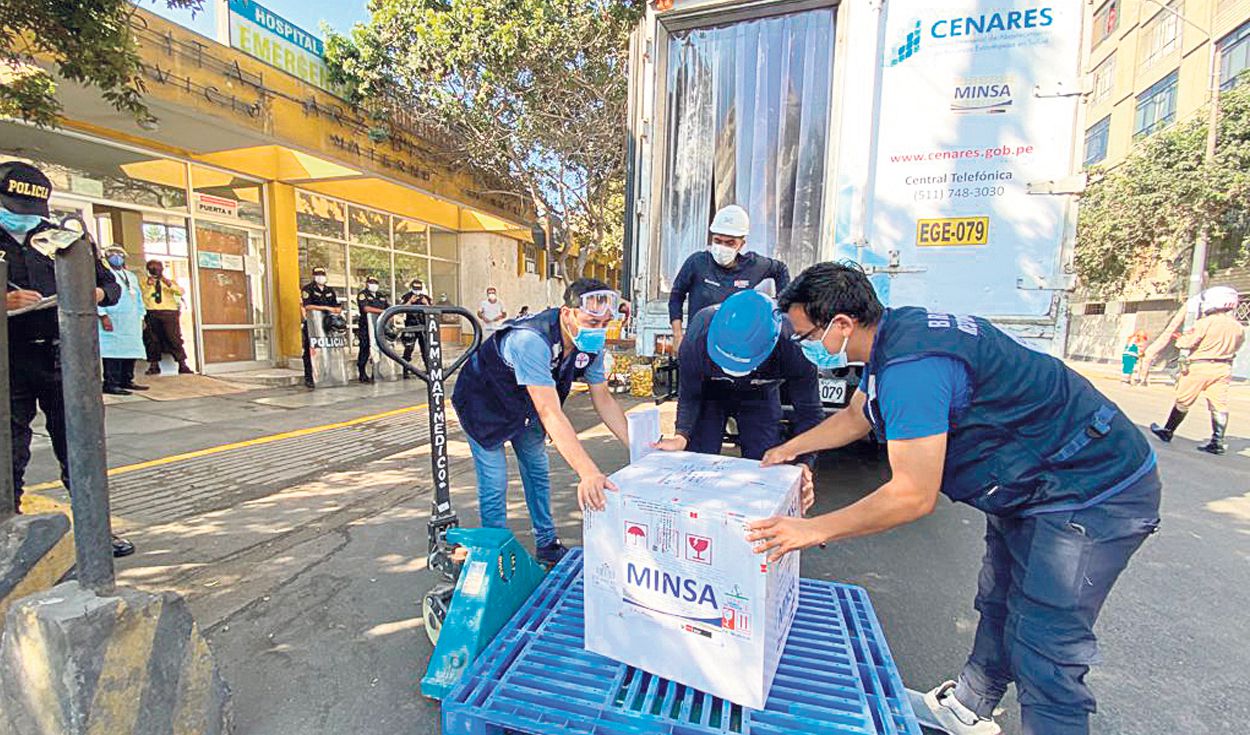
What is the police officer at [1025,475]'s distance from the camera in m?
1.54

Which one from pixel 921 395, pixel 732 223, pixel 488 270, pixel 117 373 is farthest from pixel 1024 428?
pixel 488 270

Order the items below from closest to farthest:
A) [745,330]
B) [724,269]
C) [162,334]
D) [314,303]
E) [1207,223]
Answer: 1. [745,330]
2. [724,269]
3. [162,334]
4. [314,303]
5. [1207,223]

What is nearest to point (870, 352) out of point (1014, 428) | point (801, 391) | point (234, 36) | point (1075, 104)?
point (1014, 428)

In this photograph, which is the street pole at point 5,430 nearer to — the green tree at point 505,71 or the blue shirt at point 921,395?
the blue shirt at point 921,395

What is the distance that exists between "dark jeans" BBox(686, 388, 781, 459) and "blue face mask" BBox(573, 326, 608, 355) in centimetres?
87

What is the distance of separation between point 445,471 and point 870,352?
64.2 inches

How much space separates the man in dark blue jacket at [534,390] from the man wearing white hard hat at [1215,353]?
22.8 ft

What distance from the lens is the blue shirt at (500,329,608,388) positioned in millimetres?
2305

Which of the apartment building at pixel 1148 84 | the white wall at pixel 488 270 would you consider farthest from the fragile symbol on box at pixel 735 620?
the apartment building at pixel 1148 84

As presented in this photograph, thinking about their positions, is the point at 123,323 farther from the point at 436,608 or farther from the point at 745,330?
the point at 745,330

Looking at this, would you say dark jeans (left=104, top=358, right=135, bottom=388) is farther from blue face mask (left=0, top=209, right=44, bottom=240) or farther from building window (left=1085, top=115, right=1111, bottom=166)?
building window (left=1085, top=115, right=1111, bottom=166)

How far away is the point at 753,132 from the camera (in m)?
4.64

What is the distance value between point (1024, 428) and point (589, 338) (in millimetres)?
1572

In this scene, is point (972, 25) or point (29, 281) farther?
point (972, 25)
